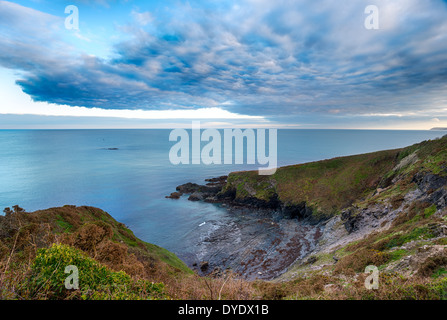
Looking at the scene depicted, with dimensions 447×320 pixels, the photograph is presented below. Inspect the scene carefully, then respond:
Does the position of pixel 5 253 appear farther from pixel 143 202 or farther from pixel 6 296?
pixel 143 202

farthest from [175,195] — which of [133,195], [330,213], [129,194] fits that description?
[330,213]

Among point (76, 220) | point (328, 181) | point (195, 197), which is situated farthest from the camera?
point (195, 197)

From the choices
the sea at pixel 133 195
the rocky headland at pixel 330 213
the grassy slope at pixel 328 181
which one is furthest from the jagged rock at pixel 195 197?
the grassy slope at pixel 328 181

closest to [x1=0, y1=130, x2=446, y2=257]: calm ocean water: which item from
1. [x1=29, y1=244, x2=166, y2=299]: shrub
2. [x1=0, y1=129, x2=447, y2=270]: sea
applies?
[x1=0, y1=129, x2=447, y2=270]: sea

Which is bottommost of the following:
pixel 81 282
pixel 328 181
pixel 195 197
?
pixel 195 197

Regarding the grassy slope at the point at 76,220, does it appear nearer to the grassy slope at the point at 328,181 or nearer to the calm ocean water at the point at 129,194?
the calm ocean water at the point at 129,194

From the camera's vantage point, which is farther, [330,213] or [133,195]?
[133,195]

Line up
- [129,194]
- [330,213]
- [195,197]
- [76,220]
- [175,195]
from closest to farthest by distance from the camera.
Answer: [76,220], [330,213], [195,197], [175,195], [129,194]

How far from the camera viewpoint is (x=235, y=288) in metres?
9.20

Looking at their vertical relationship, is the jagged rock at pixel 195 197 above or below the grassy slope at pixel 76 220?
below

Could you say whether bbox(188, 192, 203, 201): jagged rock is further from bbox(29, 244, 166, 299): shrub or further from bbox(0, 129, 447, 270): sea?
bbox(29, 244, 166, 299): shrub

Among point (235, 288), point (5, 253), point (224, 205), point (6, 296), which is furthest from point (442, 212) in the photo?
point (224, 205)

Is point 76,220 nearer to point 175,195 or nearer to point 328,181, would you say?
point 175,195

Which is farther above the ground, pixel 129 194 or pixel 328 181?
pixel 328 181
